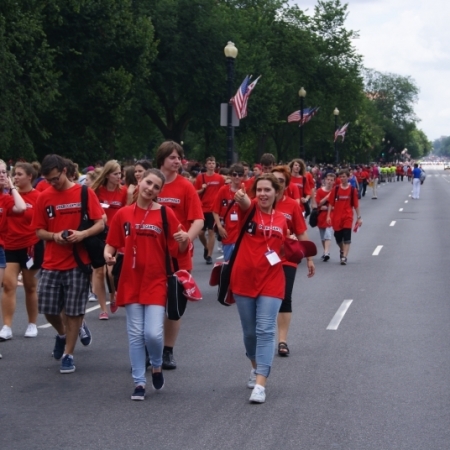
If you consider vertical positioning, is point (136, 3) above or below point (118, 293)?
above

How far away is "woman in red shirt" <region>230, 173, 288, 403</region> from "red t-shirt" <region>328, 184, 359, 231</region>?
10.7 meters

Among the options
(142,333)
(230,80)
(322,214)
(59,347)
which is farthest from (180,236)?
(230,80)

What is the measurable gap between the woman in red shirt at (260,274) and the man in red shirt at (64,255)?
5.16ft

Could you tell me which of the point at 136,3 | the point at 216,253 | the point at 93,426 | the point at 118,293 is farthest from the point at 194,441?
the point at 136,3

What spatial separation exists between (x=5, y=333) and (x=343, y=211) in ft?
30.1

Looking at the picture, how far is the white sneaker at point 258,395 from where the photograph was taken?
7156 millimetres

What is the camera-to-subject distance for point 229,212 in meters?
12.0

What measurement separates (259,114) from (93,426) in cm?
4821

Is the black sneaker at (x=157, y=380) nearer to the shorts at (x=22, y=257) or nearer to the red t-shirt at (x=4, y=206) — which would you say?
the red t-shirt at (x=4, y=206)

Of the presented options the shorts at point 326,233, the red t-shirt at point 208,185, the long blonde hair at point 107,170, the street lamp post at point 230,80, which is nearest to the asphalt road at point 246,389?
the long blonde hair at point 107,170

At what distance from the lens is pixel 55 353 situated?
8.99m

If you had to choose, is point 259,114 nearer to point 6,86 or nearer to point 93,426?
point 6,86

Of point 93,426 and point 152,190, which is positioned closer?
point 93,426

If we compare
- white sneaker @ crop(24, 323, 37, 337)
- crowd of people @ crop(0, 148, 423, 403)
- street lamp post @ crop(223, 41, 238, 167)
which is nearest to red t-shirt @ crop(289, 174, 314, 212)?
crowd of people @ crop(0, 148, 423, 403)
